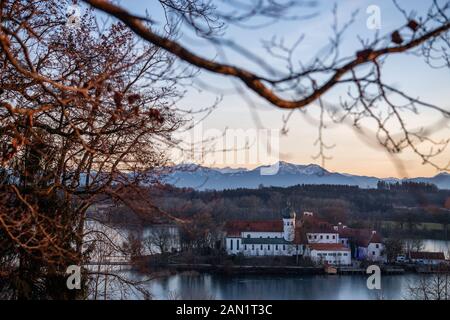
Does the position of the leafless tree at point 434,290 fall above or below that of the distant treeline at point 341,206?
below

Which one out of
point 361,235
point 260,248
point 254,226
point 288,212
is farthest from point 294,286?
point 288,212

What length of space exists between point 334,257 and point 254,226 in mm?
10807

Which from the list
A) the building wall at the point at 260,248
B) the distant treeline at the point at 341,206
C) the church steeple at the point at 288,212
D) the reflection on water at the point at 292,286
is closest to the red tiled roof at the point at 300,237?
the building wall at the point at 260,248

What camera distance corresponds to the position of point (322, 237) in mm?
35750

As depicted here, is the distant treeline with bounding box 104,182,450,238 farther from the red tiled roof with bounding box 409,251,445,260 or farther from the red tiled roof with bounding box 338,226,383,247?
the red tiled roof with bounding box 409,251,445,260

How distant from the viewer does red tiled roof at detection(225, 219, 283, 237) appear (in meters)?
37.8

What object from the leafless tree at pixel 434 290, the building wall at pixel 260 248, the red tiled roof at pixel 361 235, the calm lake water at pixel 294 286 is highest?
the red tiled roof at pixel 361 235

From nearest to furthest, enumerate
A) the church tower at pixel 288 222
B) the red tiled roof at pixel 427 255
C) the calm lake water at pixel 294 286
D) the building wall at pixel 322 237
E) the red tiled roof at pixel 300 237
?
the calm lake water at pixel 294 286
the red tiled roof at pixel 427 255
the building wall at pixel 322 237
the red tiled roof at pixel 300 237
the church tower at pixel 288 222

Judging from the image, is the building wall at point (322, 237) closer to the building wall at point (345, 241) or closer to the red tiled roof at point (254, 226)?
the building wall at point (345, 241)

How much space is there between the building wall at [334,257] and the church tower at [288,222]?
5274mm

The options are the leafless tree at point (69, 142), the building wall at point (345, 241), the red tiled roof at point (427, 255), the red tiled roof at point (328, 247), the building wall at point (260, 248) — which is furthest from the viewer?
the building wall at point (260, 248)

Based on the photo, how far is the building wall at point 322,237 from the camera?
1387 inches

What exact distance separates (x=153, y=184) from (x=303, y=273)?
2593 cm
